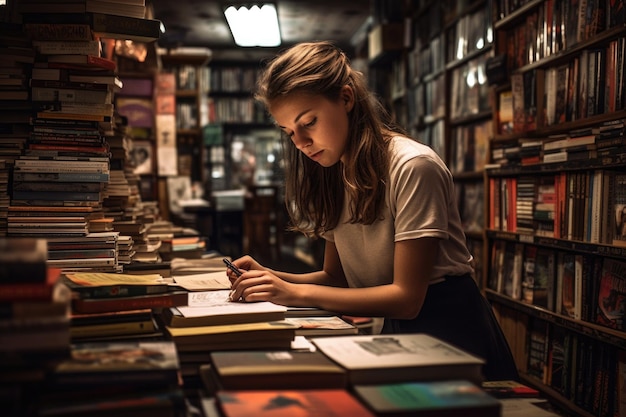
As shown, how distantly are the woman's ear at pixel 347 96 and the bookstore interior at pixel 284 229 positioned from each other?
18.3 inches

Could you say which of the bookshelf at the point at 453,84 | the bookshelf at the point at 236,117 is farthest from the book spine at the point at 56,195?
the bookshelf at the point at 236,117

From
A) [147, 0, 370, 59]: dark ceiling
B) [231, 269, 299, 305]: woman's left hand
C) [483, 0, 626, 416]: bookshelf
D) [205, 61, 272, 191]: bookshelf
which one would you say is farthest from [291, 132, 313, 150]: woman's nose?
[205, 61, 272, 191]: bookshelf

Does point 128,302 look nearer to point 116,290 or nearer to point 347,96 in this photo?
point 116,290

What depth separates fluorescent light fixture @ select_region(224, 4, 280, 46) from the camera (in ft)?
15.6

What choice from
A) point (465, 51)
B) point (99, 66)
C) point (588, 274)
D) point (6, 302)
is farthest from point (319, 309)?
point (465, 51)

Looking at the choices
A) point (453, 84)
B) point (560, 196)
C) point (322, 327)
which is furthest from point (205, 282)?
point (453, 84)

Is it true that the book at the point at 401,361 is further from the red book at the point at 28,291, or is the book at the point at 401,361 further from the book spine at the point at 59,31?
the book spine at the point at 59,31

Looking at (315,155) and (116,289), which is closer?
(116,289)

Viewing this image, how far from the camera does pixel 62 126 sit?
1.60m

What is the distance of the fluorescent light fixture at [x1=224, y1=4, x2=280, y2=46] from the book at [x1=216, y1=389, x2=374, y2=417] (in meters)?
4.28

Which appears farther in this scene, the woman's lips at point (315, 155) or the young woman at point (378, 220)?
the woman's lips at point (315, 155)

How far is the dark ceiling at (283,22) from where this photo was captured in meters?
6.46

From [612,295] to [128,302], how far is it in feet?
6.09

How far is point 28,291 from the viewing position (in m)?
0.73
